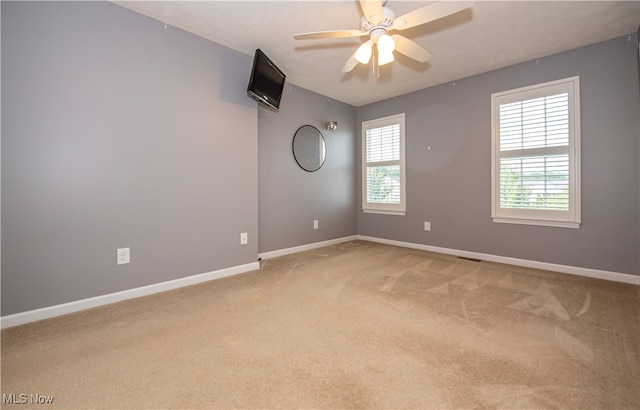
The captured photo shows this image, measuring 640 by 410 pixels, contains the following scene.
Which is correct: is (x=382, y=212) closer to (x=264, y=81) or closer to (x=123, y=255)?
(x=264, y=81)

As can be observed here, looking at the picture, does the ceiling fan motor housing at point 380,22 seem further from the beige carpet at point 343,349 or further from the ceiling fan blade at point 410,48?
the beige carpet at point 343,349

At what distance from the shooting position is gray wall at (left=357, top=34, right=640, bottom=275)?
2596 millimetres

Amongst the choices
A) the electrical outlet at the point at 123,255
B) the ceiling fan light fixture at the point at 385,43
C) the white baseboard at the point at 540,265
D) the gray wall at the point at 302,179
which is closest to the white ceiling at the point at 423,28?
the ceiling fan light fixture at the point at 385,43

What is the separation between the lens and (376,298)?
2.27 meters

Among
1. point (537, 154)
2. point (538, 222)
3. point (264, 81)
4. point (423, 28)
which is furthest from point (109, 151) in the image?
point (538, 222)

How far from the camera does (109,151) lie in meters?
2.14

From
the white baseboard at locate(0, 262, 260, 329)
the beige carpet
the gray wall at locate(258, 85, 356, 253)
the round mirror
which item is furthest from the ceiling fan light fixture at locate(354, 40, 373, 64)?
the white baseboard at locate(0, 262, 260, 329)

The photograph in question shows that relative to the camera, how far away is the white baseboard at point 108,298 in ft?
6.01

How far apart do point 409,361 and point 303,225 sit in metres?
2.72

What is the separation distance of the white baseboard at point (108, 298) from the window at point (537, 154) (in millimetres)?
3272

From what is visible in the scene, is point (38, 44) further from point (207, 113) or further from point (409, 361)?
point (409, 361)

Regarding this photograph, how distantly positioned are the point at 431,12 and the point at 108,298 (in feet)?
10.4

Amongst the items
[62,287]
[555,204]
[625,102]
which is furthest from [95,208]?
[625,102]

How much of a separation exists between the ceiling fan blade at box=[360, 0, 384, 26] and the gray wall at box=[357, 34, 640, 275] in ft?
7.49
